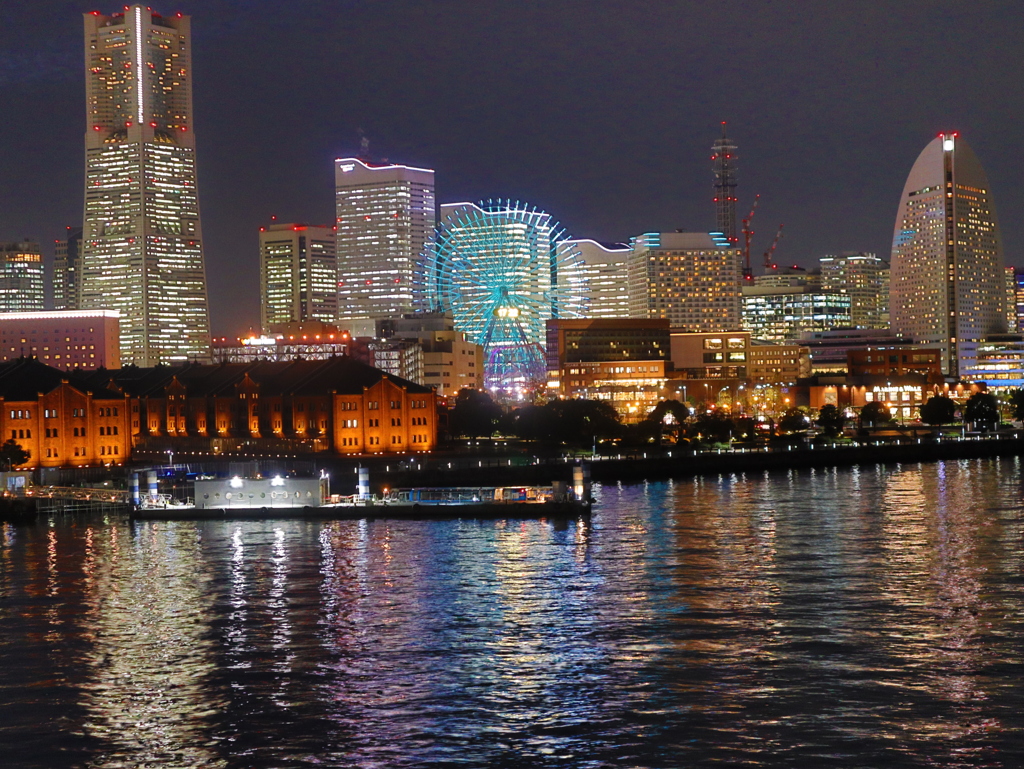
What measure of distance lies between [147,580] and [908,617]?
88.5 ft

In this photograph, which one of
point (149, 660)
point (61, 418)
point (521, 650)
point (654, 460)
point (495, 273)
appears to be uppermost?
point (495, 273)

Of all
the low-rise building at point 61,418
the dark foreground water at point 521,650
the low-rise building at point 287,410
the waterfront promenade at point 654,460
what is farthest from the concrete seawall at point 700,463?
the dark foreground water at point 521,650

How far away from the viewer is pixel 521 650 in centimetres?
3703

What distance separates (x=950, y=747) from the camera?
28234 mm

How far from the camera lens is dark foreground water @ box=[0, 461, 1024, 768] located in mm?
29078

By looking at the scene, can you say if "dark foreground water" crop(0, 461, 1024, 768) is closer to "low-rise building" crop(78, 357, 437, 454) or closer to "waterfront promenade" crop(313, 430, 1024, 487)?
"waterfront promenade" crop(313, 430, 1024, 487)

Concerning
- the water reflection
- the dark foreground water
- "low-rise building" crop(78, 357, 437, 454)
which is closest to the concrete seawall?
"low-rise building" crop(78, 357, 437, 454)

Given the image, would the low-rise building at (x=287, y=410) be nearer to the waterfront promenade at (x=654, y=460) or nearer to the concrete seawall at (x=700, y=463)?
the waterfront promenade at (x=654, y=460)

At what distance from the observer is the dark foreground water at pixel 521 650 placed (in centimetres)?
2908

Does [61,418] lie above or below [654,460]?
above

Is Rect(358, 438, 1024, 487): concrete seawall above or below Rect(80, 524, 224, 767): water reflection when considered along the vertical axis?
above

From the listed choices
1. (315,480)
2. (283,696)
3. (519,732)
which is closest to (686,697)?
(519,732)

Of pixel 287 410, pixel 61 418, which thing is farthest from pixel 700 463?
pixel 61 418

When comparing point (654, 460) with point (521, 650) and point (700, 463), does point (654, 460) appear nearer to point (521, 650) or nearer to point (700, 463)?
point (700, 463)
